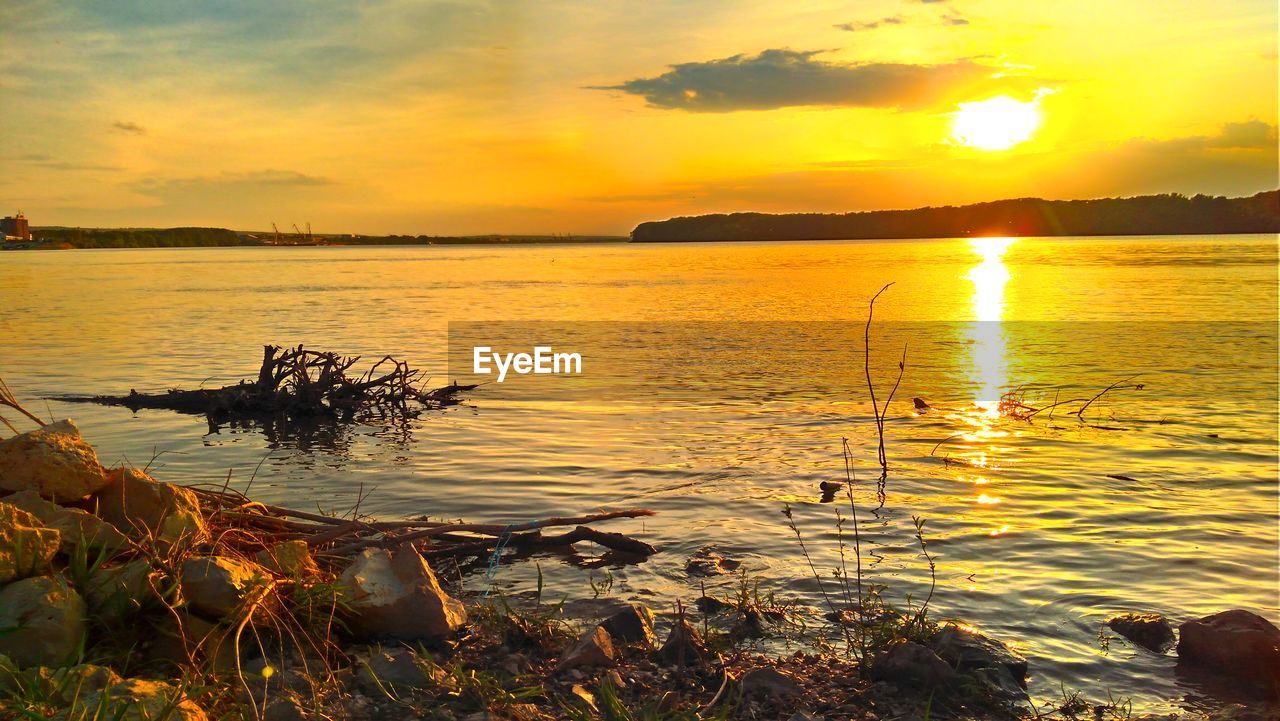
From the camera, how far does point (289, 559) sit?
5.87 meters

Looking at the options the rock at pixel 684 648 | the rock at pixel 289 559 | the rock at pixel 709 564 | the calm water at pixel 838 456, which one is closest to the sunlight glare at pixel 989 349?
the calm water at pixel 838 456

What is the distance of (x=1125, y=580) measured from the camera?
777 cm

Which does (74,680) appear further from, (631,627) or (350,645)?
(631,627)

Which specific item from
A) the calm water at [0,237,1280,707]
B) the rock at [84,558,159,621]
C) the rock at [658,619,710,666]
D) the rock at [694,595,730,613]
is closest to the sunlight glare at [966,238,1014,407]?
the calm water at [0,237,1280,707]

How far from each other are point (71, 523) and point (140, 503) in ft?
2.00

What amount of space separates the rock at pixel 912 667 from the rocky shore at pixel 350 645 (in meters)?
0.01

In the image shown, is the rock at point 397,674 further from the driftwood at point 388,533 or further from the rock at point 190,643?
the driftwood at point 388,533

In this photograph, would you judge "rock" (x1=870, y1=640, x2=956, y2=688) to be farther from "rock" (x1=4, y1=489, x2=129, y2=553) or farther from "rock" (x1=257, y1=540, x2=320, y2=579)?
"rock" (x1=4, y1=489, x2=129, y2=553)

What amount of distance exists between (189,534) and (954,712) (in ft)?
15.1

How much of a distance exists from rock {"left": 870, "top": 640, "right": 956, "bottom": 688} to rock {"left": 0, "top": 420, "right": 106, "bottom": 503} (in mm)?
5058

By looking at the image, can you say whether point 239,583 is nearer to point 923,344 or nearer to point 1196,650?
point 1196,650

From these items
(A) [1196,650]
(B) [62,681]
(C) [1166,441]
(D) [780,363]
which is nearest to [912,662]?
(A) [1196,650]

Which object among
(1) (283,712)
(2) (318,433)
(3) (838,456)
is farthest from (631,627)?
(2) (318,433)

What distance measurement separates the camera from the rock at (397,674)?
499 cm
